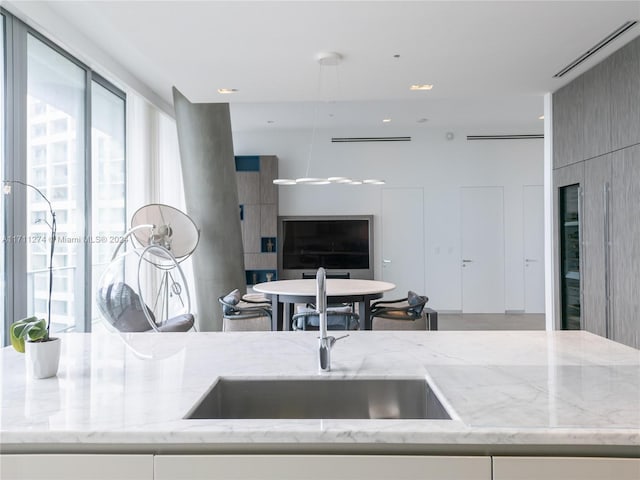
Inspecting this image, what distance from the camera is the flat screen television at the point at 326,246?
23.9ft

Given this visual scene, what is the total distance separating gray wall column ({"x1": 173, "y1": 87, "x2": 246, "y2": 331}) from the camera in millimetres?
5207

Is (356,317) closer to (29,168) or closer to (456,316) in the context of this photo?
(29,168)

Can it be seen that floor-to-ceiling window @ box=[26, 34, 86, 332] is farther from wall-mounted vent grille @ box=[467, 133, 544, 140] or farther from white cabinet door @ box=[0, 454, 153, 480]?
wall-mounted vent grille @ box=[467, 133, 544, 140]

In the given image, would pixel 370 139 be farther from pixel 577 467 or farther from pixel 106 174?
pixel 577 467

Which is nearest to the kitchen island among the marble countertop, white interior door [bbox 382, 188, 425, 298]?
the marble countertop

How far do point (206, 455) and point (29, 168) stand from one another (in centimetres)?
362

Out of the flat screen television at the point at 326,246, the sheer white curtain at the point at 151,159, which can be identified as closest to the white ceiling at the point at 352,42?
the sheer white curtain at the point at 151,159

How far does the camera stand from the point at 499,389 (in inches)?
45.5

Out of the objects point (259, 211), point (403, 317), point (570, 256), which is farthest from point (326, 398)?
point (259, 211)

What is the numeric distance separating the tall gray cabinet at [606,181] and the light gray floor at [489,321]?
2.11m

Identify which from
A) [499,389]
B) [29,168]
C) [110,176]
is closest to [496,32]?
[499,389]

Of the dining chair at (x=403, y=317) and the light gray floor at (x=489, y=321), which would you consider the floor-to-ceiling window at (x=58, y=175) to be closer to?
the dining chair at (x=403, y=317)

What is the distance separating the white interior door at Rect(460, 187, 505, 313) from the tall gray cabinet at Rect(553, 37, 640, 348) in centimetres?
302

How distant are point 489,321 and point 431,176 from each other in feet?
8.14
